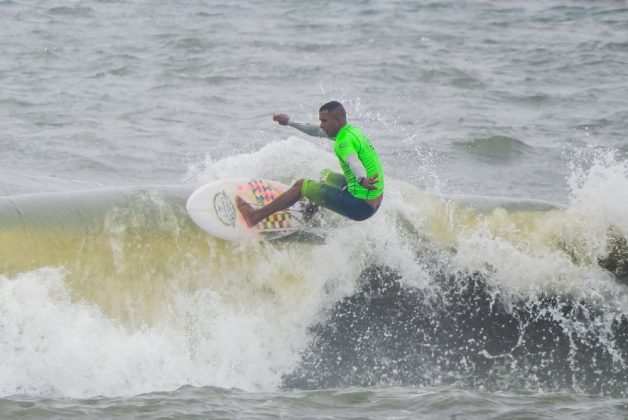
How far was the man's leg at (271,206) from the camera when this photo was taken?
8.02 m

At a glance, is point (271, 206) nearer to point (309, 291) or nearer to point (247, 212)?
point (247, 212)

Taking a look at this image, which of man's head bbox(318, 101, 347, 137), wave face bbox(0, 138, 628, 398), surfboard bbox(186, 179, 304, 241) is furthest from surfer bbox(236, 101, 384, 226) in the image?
wave face bbox(0, 138, 628, 398)

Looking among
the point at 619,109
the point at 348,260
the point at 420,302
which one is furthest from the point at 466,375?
the point at 619,109

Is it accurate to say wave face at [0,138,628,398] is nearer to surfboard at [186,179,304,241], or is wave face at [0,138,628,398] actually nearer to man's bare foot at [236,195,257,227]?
surfboard at [186,179,304,241]

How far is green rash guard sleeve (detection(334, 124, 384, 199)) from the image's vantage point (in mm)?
7820

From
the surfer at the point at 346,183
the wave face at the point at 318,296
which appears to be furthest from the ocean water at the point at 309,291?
the surfer at the point at 346,183

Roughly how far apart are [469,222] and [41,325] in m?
3.97

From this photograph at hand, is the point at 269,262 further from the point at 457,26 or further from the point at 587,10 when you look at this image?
the point at 587,10

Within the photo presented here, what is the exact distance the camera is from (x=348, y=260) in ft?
28.3

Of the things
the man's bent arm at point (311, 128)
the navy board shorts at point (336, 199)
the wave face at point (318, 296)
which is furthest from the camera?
the man's bent arm at point (311, 128)

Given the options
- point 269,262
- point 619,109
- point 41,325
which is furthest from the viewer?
point 619,109

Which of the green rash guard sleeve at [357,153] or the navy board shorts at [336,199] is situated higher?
the green rash guard sleeve at [357,153]

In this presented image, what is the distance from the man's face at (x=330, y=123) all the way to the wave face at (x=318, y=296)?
3.50 ft

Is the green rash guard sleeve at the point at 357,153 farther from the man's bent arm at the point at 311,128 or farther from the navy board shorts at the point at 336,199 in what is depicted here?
the man's bent arm at the point at 311,128
